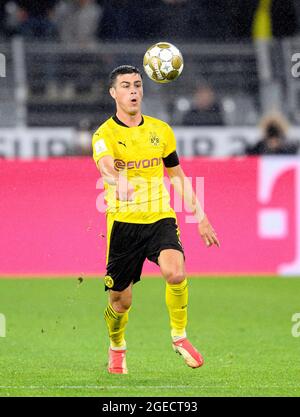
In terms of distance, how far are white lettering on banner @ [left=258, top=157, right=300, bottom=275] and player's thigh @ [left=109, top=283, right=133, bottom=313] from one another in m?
6.61

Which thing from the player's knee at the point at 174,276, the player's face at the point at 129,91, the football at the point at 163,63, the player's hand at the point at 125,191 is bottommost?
the player's knee at the point at 174,276

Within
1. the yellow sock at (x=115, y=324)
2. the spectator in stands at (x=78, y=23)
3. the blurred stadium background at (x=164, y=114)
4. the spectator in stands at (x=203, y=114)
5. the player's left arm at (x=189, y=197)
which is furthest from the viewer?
the spectator in stands at (x=78, y=23)

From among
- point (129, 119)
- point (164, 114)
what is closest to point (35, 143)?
point (164, 114)

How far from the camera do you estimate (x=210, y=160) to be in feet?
48.9

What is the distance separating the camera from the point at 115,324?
8164 mm

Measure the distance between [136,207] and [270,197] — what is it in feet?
22.1

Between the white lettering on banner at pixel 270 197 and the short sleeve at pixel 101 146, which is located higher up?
the short sleeve at pixel 101 146

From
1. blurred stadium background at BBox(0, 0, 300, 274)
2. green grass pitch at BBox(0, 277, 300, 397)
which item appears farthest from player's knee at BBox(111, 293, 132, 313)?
blurred stadium background at BBox(0, 0, 300, 274)

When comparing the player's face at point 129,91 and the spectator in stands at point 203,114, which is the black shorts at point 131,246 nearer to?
the player's face at point 129,91

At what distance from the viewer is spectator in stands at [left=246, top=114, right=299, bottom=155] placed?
50.1ft

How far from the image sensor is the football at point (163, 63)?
8.28 m

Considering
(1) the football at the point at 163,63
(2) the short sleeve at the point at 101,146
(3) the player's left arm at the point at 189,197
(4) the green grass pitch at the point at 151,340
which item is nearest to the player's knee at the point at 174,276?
(3) the player's left arm at the point at 189,197

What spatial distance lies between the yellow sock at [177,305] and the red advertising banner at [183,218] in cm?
638
